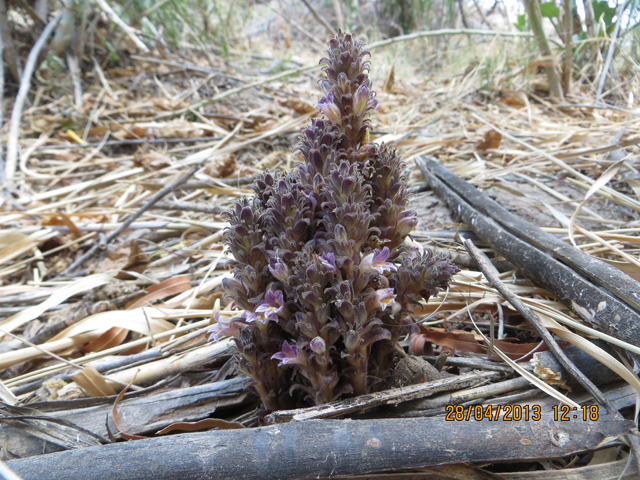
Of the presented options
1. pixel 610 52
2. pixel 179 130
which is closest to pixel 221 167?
pixel 179 130

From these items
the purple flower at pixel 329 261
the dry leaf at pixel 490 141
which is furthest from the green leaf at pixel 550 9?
the purple flower at pixel 329 261

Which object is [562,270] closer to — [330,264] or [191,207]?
[330,264]

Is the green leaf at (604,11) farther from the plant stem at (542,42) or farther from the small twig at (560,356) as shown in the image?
the small twig at (560,356)

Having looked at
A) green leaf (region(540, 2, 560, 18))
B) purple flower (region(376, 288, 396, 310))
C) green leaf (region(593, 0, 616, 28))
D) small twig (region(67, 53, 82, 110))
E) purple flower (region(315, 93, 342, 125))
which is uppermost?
small twig (region(67, 53, 82, 110))

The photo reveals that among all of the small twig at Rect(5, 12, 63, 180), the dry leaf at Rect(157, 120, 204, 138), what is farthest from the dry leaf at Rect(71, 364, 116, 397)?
the dry leaf at Rect(157, 120, 204, 138)
